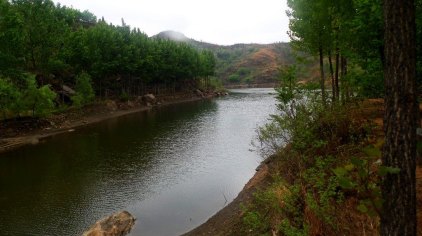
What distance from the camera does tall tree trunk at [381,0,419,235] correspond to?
5766mm

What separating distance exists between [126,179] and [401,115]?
2663cm

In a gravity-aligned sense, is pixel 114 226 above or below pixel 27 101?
below

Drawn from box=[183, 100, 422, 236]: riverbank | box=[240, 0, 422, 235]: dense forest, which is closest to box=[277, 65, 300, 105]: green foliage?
box=[240, 0, 422, 235]: dense forest

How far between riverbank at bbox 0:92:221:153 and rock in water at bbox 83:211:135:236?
28367mm

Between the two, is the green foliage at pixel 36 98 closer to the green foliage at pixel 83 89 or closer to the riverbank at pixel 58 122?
the riverbank at pixel 58 122

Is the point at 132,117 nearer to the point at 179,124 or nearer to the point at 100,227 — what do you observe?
the point at 179,124

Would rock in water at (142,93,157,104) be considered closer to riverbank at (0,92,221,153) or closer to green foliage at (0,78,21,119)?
riverbank at (0,92,221,153)

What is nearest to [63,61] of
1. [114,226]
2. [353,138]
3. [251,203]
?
[114,226]

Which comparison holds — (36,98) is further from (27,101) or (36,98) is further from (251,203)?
(251,203)

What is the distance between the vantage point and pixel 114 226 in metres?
20.2

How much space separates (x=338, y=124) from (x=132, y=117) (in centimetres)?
5596

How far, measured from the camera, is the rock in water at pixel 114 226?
765 inches

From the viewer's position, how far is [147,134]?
165 ft

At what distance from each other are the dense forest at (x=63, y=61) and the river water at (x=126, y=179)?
11.9 meters
